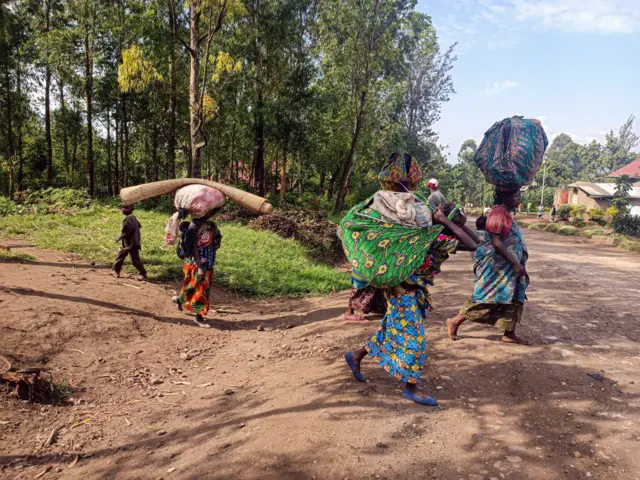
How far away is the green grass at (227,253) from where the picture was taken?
7.65 meters


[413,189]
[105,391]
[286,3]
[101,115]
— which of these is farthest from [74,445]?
[101,115]

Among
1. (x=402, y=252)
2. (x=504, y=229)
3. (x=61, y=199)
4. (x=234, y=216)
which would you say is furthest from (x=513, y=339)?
(x=61, y=199)

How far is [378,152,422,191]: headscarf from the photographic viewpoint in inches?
128

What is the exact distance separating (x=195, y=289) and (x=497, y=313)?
3.59 m

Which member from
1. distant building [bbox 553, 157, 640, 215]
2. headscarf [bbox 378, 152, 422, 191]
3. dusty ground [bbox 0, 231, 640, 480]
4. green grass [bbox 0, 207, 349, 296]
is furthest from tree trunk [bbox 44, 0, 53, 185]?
distant building [bbox 553, 157, 640, 215]

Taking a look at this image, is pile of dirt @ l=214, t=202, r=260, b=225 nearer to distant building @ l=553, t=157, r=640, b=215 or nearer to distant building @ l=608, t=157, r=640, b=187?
distant building @ l=553, t=157, r=640, b=215

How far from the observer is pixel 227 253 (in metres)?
9.21

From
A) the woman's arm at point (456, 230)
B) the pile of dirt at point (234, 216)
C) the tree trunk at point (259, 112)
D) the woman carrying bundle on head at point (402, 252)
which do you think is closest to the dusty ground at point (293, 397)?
the woman carrying bundle on head at point (402, 252)

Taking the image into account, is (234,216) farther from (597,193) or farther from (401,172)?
(597,193)

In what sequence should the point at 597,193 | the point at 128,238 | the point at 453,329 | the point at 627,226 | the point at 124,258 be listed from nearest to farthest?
the point at 453,329 < the point at 128,238 < the point at 124,258 < the point at 627,226 < the point at 597,193

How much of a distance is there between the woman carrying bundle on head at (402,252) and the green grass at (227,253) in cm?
453

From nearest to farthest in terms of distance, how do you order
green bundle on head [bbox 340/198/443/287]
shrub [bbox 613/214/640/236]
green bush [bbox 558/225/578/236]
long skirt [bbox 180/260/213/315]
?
green bundle on head [bbox 340/198/443/287] < long skirt [bbox 180/260/213/315] < shrub [bbox 613/214/640/236] < green bush [bbox 558/225/578/236]

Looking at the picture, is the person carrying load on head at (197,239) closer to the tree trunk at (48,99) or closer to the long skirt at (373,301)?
the long skirt at (373,301)

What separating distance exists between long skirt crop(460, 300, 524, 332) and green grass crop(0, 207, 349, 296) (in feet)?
12.9
